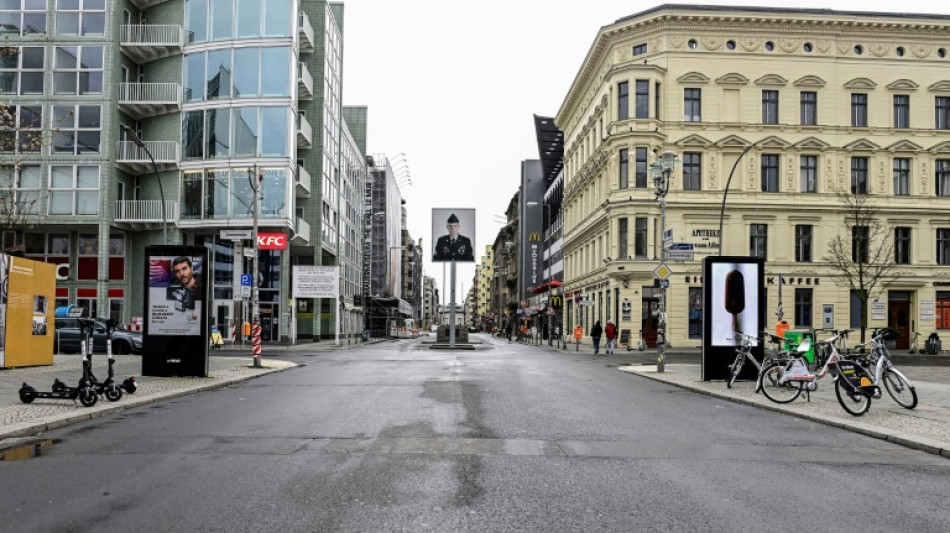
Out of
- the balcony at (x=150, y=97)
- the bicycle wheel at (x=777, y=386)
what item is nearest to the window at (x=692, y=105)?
the balcony at (x=150, y=97)

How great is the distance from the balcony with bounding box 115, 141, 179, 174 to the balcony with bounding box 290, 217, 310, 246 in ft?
24.7

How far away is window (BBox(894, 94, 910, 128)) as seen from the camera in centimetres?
4756

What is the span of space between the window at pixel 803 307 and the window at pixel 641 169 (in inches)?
437

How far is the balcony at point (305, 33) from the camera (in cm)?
4738

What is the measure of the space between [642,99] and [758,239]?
1077cm

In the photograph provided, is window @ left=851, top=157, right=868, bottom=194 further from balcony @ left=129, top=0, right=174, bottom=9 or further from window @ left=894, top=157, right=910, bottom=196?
balcony @ left=129, top=0, right=174, bottom=9

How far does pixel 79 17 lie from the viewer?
42406 millimetres

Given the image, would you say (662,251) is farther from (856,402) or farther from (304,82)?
(304,82)

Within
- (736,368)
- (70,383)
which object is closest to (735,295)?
(736,368)

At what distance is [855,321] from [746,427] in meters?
40.1

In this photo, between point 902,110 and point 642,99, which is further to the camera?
point 902,110

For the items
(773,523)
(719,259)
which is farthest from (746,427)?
(719,259)

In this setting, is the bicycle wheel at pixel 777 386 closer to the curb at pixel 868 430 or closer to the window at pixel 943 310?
the curb at pixel 868 430

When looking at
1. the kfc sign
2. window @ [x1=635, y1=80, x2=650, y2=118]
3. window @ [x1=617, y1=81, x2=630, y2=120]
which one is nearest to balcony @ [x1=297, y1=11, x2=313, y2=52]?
the kfc sign
